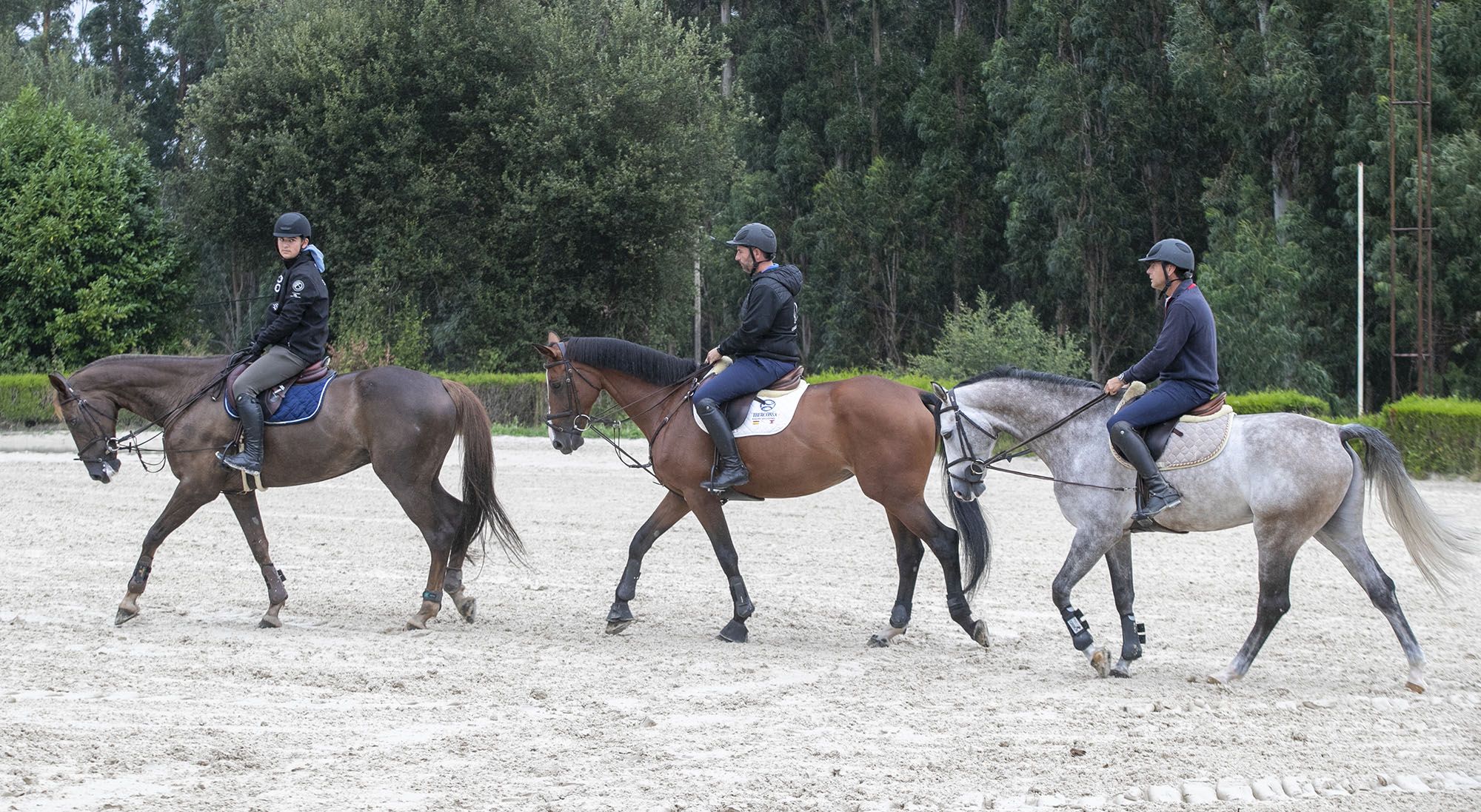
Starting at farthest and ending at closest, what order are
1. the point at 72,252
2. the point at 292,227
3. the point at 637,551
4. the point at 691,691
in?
the point at 72,252 → the point at 292,227 → the point at 637,551 → the point at 691,691

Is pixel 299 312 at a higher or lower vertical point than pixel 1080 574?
higher

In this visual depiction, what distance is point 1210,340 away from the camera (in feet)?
26.3

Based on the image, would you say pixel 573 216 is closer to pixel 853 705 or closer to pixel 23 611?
pixel 23 611

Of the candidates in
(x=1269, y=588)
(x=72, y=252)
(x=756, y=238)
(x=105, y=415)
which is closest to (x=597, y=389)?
(x=756, y=238)

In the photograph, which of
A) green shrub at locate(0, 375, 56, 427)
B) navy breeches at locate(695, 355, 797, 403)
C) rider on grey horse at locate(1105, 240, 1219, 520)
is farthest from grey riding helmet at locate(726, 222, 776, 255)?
green shrub at locate(0, 375, 56, 427)

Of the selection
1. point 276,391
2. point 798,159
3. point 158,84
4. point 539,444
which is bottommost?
point 539,444

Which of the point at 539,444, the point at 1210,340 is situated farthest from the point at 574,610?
the point at 539,444

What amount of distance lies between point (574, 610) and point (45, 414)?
20.4m

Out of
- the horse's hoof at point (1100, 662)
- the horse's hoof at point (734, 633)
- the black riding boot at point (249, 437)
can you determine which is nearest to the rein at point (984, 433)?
the horse's hoof at point (1100, 662)

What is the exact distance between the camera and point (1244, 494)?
7.92 meters

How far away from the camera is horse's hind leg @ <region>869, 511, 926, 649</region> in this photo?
8.91m

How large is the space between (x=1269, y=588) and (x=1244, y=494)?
0.56 m

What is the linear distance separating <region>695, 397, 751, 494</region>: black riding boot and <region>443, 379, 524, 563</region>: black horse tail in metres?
1.62

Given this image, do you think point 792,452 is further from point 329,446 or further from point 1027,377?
point 329,446
